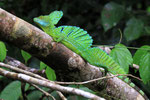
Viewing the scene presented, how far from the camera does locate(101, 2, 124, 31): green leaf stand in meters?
3.17

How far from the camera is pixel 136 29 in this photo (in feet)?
10.3

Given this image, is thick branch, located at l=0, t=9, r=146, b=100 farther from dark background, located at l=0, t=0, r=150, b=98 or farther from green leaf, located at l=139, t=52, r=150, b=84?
dark background, located at l=0, t=0, r=150, b=98

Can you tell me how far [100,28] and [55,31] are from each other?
2384 mm

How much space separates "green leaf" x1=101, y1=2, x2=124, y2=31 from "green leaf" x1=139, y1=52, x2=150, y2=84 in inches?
64.2

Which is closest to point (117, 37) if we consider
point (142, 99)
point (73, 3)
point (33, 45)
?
point (73, 3)

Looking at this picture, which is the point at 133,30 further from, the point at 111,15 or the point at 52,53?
the point at 52,53

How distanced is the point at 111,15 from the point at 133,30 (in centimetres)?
43

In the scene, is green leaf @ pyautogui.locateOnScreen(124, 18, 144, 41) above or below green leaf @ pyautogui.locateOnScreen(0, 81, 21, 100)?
above

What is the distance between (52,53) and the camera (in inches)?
46.6

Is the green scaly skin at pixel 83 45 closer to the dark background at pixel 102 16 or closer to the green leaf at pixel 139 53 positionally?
the green leaf at pixel 139 53

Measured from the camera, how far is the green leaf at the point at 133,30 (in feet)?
9.99

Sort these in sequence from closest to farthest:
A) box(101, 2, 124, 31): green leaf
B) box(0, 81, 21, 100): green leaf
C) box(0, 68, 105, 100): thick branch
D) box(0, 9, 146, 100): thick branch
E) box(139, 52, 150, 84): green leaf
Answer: box(0, 68, 105, 100): thick branch < box(0, 9, 146, 100): thick branch < box(139, 52, 150, 84): green leaf < box(0, 81, 21, 100): green leaf < box(101, 2, 124, 31): green leaf

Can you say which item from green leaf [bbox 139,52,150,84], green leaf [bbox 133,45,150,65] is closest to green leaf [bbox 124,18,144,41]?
green leaf [bbox 133,45,150,65]

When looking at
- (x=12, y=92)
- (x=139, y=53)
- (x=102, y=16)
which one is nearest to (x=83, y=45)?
(x=139, y=53)
